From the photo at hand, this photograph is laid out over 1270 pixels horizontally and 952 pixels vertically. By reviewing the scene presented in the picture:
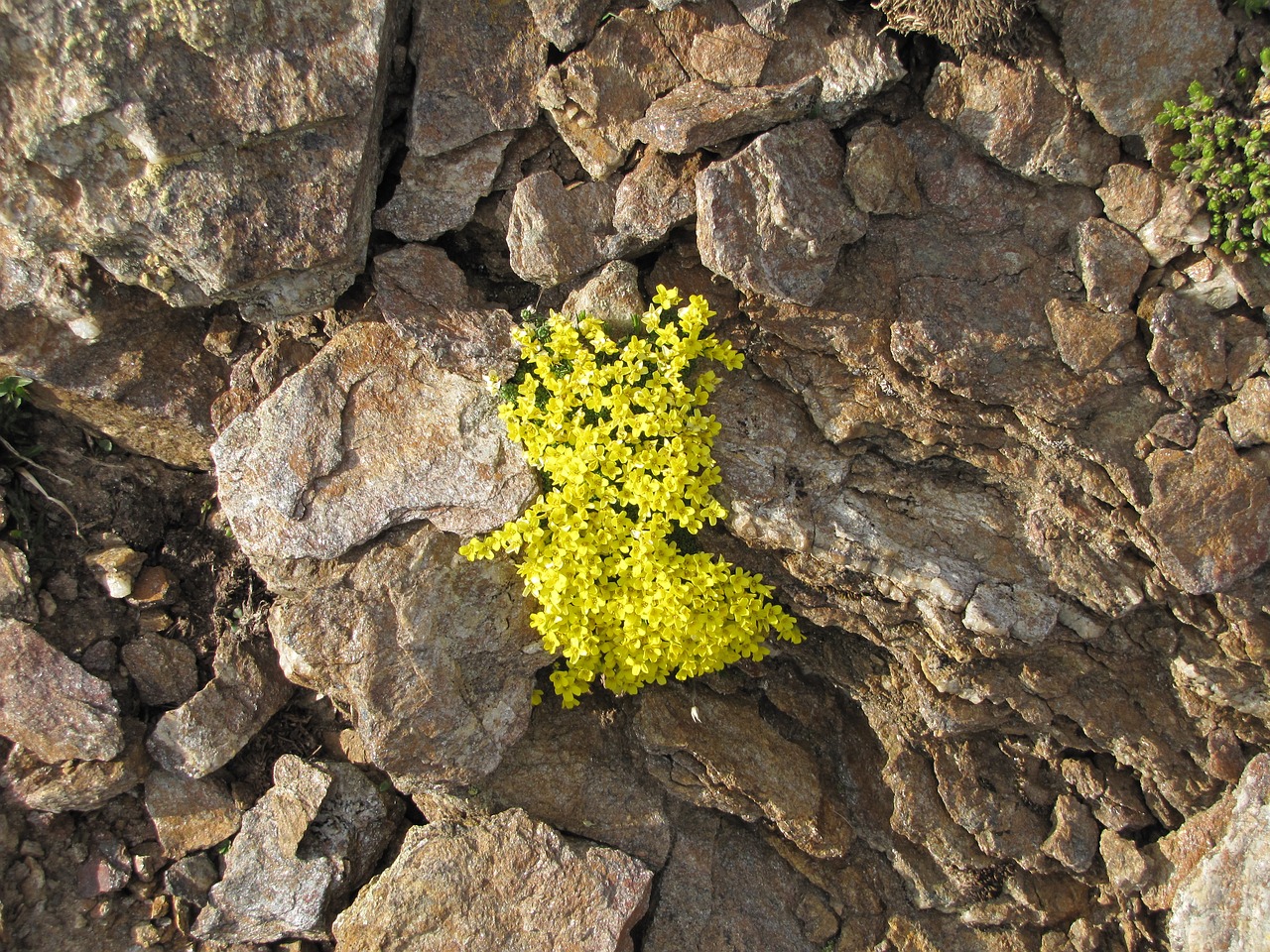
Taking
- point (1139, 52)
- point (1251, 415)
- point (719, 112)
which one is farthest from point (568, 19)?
point (1251, 415)

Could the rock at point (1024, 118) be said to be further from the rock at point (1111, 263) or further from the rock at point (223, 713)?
the rock at point (223, 713)

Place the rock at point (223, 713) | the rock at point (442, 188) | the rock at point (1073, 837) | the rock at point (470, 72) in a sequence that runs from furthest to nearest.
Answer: the rock at point (223, 713), the rock at point (1073, 837), the rock at point (442, 188), the rock at point (470, 72)

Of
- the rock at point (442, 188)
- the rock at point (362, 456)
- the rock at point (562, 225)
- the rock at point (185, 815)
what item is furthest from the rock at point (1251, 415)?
the rock at point (185, 815)

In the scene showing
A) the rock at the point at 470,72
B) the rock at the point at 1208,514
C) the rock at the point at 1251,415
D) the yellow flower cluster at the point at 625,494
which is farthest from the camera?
the rock at the point at 470,72

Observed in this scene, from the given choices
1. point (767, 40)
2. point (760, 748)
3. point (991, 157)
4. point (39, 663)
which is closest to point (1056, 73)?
point (991, 157)

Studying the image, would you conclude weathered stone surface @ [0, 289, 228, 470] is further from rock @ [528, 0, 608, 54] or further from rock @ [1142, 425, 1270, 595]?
rock @ [1142, 425, 1270, 595]

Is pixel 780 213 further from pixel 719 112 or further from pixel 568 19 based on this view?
pixel 568 19
